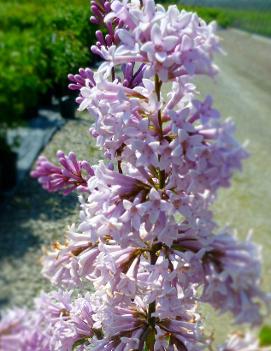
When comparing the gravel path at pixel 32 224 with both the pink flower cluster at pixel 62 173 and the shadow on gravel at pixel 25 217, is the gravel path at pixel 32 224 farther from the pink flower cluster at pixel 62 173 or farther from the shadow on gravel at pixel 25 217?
the pink flower cluster at pixel 62 173

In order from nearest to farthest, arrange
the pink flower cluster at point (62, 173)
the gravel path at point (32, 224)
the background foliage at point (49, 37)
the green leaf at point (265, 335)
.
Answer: the green leaf at point (265, 335) < the pink flower cluster at point (62, 173) < the background foliage at point (49, 37) < the gravel path at point (32, 224)

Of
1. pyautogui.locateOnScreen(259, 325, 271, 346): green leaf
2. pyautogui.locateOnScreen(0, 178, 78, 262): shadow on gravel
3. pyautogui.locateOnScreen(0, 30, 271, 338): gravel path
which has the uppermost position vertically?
pyautogui.locateOnScreen(259, 325, 271, 346): green leaf

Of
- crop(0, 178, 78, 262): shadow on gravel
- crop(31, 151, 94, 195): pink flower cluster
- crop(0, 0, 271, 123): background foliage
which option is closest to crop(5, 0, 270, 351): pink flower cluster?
crop(31, 151, 94, 195): pink flower cluster

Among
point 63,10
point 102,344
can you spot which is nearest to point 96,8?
point 102,344

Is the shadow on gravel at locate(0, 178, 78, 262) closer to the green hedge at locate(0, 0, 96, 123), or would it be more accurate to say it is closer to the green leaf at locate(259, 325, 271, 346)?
the green hedge at locate(0, 0, 96, 123)

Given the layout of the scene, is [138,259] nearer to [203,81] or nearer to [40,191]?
[203,81]

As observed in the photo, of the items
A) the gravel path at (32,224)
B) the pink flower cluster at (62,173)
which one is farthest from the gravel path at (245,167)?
the pink flower cluster at (62,173)
